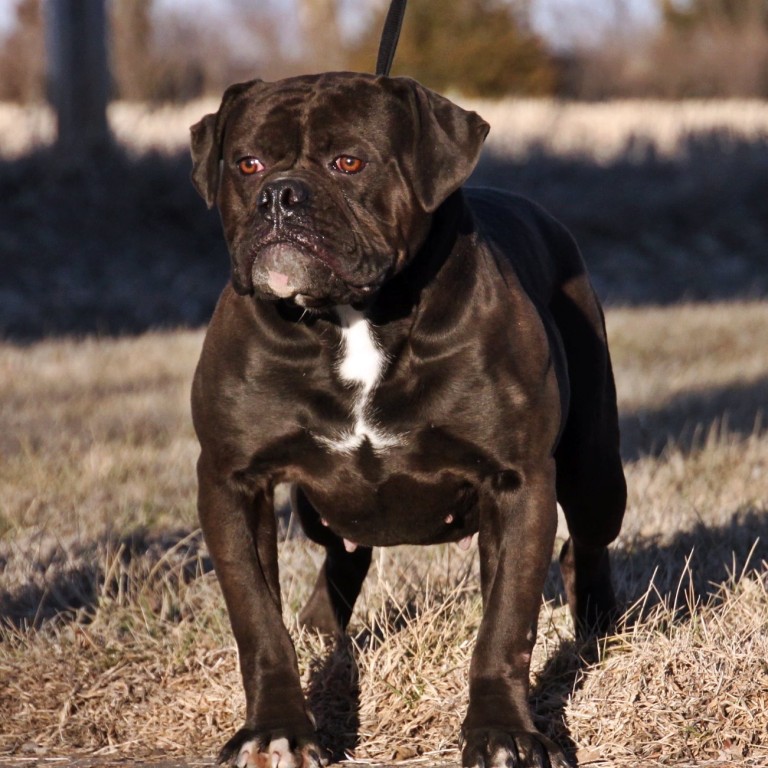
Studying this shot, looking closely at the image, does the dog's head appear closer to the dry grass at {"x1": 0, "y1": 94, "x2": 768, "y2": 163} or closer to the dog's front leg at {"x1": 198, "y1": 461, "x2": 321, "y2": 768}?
the dog's front leg at {"x1": 198, "y1": 461, "x2": 321, "y2": 768}

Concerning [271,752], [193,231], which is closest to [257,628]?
[271,752]

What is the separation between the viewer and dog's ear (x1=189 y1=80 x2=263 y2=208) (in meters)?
3.71

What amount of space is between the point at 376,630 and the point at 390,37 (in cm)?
175

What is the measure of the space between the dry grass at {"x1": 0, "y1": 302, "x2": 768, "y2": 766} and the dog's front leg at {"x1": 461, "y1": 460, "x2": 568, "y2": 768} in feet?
0.77

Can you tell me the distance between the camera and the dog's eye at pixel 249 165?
11.6ft

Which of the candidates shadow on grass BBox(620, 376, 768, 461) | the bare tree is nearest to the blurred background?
the bare tree

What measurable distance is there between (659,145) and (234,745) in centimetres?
1541

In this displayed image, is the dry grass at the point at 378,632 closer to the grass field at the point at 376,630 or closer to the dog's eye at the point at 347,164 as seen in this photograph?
the grass field at the point at 376,630

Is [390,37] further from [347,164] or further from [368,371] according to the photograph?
[368,371]

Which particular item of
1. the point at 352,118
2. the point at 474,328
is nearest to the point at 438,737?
the point at 474,328

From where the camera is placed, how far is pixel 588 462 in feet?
13.8

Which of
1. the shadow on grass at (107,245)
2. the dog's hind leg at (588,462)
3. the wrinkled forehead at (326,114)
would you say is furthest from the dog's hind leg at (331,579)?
the shadow on grass at (107,245)

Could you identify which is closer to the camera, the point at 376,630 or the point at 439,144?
the point at 439,144

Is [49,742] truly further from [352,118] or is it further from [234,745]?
[352,118]
